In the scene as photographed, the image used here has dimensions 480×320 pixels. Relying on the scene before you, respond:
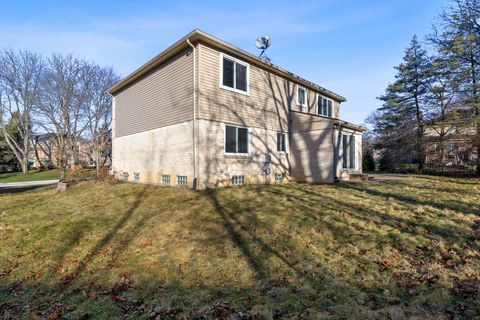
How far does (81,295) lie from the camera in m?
4.18

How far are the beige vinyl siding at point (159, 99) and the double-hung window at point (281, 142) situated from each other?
213 inches

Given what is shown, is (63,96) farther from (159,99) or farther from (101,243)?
(101,243)

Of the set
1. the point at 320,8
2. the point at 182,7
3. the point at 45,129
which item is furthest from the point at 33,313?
the point at 45,129

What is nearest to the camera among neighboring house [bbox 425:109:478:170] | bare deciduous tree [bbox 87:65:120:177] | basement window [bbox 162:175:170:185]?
basement window [bbox 162:175:170:185]

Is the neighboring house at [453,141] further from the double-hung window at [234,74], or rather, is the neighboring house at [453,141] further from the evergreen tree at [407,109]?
the double-hung window at [234,74]

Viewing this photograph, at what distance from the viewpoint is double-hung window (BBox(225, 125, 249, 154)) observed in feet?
37.4

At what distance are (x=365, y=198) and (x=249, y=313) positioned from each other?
660 centimetres

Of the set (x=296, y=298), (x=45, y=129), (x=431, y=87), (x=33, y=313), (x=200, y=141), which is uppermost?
(x=431, y=87)

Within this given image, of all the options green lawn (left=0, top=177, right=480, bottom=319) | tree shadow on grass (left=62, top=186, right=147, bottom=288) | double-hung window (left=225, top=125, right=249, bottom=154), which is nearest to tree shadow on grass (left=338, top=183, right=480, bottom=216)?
green lawn (left=0, top=177, right=480, bottom=319)

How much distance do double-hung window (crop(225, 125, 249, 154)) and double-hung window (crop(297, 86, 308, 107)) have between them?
533cm

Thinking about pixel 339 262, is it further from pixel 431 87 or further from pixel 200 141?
pixel 431 87

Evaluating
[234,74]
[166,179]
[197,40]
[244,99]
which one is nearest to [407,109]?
[244,99]

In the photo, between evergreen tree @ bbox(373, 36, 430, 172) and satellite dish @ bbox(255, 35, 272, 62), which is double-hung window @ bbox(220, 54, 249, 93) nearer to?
satellite dish @ bbox(255, 35, 272, 62)

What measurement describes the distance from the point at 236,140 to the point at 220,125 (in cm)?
113
